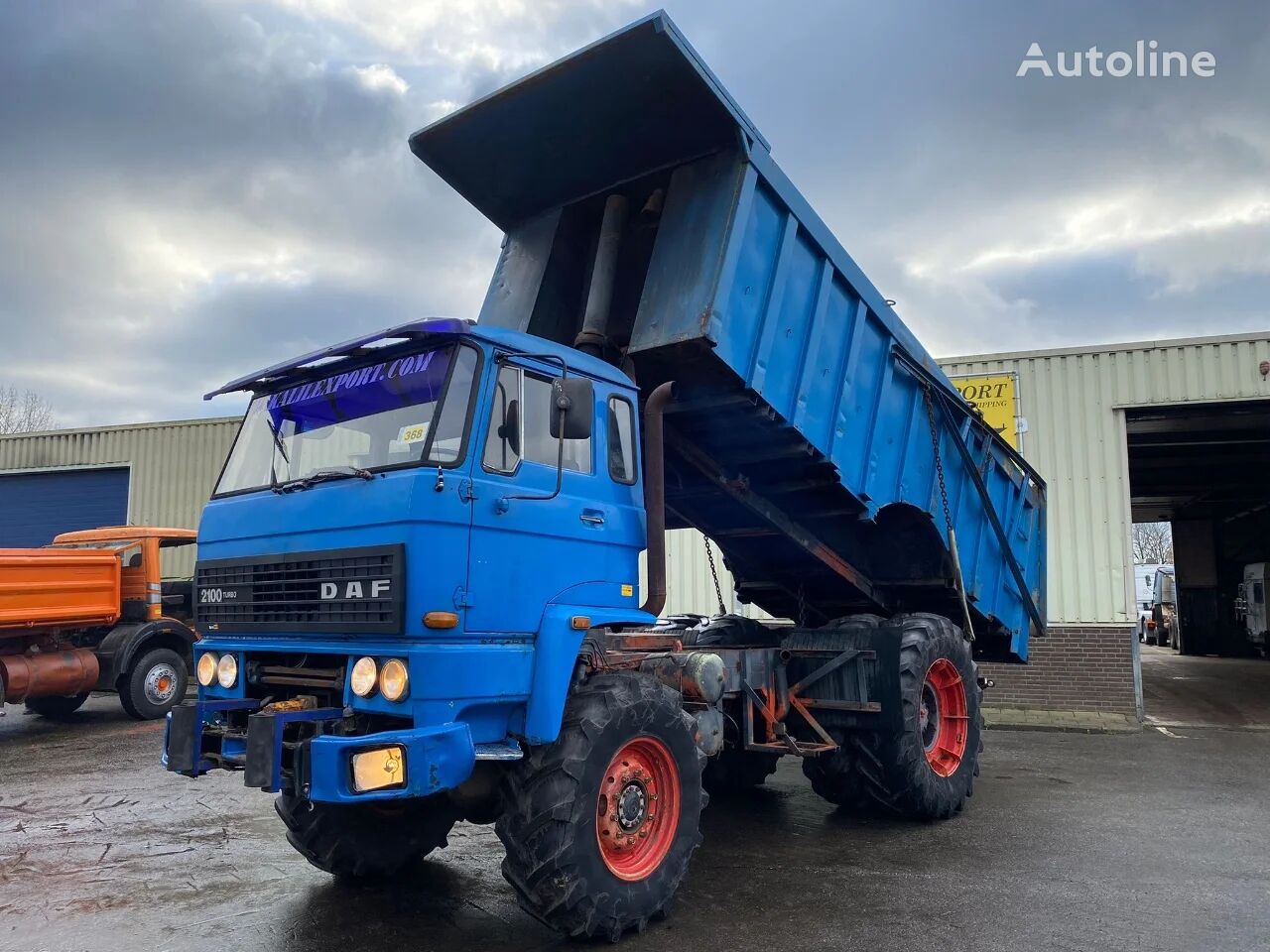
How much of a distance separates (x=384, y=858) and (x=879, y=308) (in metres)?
5.08

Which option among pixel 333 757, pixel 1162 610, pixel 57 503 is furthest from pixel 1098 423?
pixel 1162 610

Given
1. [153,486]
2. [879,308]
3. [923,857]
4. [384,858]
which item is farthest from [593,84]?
[153,486]

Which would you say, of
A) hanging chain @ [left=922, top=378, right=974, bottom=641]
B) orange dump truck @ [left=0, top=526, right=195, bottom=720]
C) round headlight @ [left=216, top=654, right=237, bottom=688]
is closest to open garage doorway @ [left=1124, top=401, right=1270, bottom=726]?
hanging chain @ [left=922, top=378, right=974, bottom=641]

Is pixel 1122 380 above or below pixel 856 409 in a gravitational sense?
above

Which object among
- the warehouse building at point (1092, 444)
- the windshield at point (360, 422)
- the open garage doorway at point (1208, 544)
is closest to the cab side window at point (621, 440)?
the windshield at point (360, 422)

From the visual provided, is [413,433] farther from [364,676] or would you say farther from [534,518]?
[364,676]

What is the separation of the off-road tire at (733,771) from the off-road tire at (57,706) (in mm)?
9661

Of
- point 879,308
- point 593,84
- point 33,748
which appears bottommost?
point 33,748

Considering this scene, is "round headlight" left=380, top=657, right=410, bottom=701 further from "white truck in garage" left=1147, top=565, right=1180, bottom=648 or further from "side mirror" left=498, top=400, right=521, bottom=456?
"white truck in garage" left=1147, top=565, right=1180, bottom=648

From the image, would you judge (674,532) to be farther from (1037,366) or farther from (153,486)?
(153,486)

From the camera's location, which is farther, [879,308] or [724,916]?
[879,308]

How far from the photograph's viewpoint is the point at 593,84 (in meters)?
5.60

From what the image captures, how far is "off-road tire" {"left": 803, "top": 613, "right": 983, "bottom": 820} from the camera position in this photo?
22.7 ft

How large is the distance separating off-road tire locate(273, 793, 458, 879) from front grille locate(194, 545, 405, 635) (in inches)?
44.7
